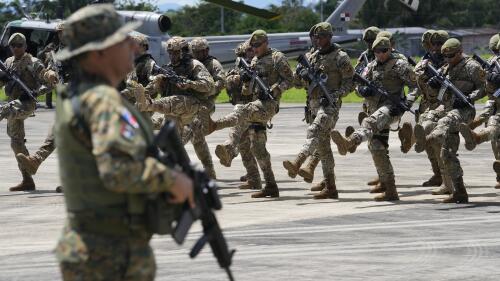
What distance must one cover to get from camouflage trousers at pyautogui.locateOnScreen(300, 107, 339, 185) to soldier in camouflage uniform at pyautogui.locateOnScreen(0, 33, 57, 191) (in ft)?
10.8

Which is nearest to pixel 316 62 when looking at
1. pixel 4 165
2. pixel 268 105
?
pixel 268 105

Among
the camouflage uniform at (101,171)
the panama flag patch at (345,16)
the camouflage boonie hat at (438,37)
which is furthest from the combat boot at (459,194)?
the panama flag patch at (345,16)

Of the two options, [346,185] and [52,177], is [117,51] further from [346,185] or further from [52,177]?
[52,177]

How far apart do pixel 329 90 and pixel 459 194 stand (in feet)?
6.12

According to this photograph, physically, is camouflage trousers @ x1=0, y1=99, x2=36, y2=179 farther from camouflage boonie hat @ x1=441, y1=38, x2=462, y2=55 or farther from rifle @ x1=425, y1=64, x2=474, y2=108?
camouflage boonie hat @ x1=441, y1=38, x2=462, y2=55

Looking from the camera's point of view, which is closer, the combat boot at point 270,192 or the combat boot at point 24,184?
the combat boot at point 270,192

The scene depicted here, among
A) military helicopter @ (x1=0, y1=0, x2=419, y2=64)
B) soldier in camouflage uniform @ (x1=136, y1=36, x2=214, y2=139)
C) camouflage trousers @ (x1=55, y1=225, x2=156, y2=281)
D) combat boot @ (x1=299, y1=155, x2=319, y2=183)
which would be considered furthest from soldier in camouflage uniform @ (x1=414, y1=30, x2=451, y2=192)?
military helicopter @ (x1=0, y1=0, x2=419, y2=64)

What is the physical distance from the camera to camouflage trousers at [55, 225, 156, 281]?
5105 mm

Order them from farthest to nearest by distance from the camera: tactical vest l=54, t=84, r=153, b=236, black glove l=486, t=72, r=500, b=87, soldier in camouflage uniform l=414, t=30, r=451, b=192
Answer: soldier in camouflage uniform l=414, t=30, r=451, b=192, black glove l=486, t=72, r=500, b=87, tactical vest l=54, t=84, r=153, b=236

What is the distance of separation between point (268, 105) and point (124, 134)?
9.64 m

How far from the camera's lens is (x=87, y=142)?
5.05 m

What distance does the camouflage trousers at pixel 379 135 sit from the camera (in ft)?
44.4

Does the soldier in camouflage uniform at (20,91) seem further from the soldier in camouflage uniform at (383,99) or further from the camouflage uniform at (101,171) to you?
the camouflage uniform at (101,171)

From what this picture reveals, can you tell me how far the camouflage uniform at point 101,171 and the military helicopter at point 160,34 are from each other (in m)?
25.5
